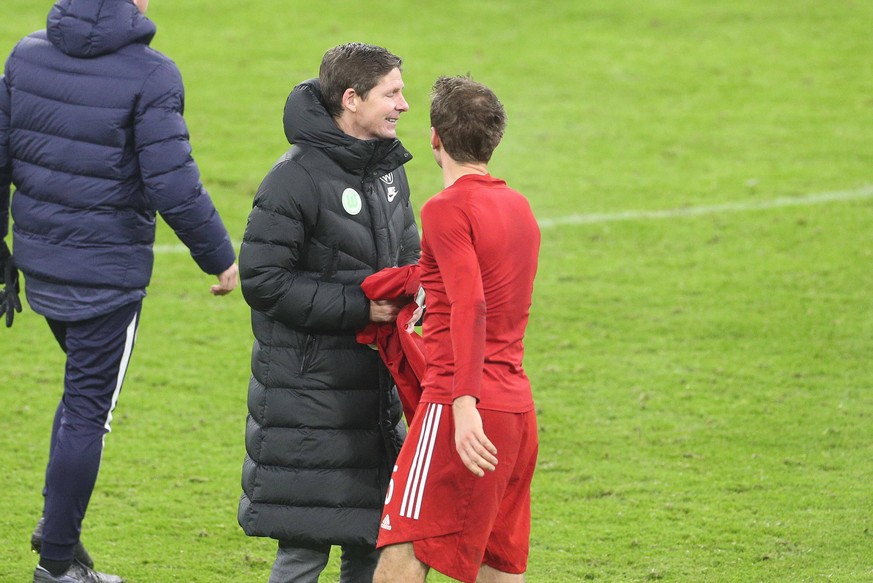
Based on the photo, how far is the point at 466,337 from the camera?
3.49m

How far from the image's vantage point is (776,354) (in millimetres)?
7480

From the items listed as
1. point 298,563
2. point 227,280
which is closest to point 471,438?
A: point 298,563

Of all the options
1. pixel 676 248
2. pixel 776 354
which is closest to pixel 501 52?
pixel 676 248

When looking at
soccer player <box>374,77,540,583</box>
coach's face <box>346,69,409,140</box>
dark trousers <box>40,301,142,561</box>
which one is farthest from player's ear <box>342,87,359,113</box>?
dark trousers <box>40,301,142,561</box>

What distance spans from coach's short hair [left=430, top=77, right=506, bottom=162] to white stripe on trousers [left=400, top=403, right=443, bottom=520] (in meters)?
0.70

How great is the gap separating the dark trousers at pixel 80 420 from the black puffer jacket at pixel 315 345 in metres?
0.85

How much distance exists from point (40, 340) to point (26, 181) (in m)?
3.21

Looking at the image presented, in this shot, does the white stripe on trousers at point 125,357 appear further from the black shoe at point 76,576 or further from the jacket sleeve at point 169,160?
the black shoe at point 76,576

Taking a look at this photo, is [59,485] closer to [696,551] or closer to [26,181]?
[26,181]

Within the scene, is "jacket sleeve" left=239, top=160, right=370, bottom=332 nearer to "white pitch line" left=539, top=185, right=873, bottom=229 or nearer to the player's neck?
the player's neck

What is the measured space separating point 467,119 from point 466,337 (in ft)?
1.94

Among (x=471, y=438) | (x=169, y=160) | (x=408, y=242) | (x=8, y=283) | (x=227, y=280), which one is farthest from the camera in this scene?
(x=8, y=283)

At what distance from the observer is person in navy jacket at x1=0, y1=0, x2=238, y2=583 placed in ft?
15.2

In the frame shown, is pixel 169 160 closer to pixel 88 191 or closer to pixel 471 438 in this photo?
pixel 88 191
